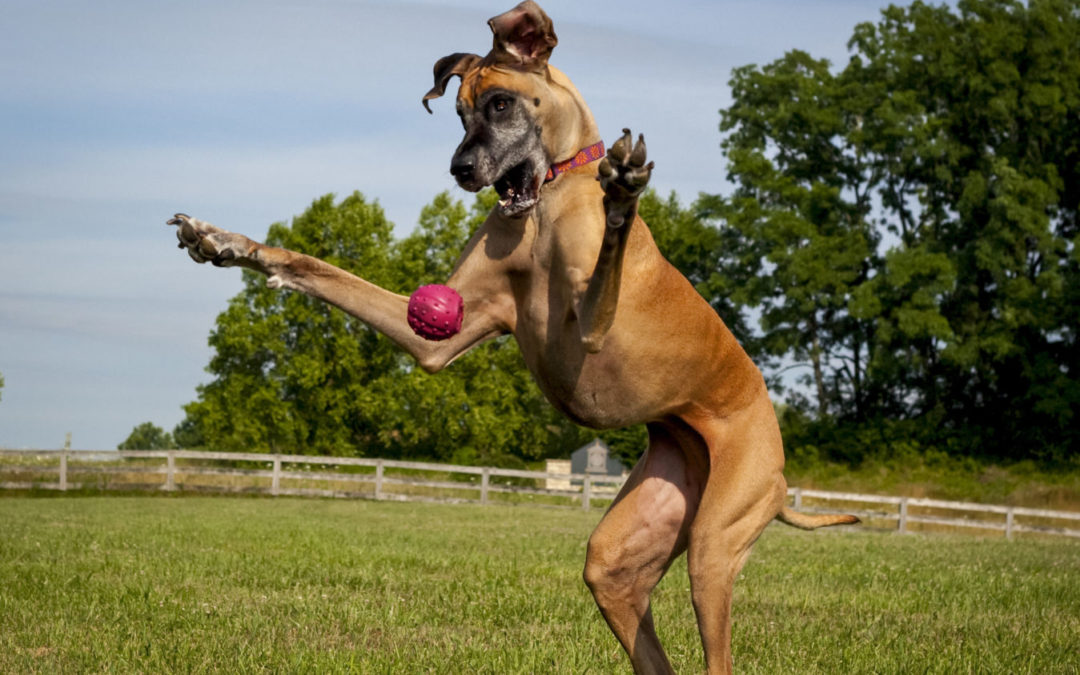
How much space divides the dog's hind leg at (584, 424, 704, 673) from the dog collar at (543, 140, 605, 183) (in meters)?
1.06

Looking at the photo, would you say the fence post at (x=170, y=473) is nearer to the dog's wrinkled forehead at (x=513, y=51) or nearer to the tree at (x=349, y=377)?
the tree at (x=349, y=377)

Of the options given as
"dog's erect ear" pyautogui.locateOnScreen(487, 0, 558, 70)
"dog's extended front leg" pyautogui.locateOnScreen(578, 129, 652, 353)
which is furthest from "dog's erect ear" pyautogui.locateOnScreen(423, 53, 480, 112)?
"dog's extended front leg" pyautogui.locateOnScreen(578, 129, 652, 353)

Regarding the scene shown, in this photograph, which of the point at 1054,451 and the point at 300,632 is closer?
the point at 300,632

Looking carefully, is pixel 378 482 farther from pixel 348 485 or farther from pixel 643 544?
pixel 643 544

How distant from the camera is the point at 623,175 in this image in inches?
119

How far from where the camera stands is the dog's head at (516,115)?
3.45 m

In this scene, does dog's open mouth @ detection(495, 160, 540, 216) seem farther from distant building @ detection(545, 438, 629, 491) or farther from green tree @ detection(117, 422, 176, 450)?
green tree @ detection(117, 422, 176, 450)

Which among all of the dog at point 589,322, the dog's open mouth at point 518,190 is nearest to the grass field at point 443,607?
the dog at point 589,322

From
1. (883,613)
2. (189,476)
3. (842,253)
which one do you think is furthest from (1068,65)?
(883,613)

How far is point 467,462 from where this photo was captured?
123 ft

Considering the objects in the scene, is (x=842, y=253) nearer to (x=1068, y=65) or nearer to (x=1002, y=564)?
(x=1068, y=65)

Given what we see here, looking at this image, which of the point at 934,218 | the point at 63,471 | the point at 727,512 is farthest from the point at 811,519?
the point at 934,218

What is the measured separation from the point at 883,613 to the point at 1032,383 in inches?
1082

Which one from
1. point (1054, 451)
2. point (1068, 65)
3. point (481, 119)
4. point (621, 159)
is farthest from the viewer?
point (1068, 65)
